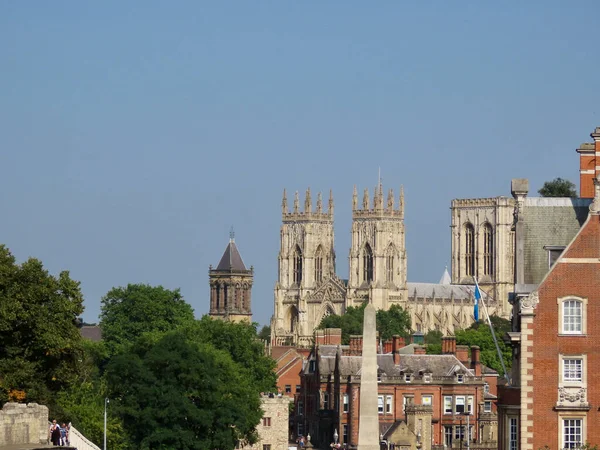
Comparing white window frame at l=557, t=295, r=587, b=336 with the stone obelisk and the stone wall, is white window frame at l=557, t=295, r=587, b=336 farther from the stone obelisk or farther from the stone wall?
the stone wall

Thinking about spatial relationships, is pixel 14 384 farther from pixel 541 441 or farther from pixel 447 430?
pixel 447 430

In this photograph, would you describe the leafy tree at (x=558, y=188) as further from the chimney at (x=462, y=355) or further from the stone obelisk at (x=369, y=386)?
the stone obelisk at (x=369, y=386)

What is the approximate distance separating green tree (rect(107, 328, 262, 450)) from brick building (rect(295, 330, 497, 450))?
508 inches

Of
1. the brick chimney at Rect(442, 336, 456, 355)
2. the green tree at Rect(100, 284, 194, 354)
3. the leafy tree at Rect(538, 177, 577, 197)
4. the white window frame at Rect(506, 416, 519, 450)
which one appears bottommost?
the white window frame at Rect(506, 416, 519, 450)

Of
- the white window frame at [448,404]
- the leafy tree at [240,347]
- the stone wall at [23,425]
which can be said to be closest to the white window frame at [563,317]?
the stone wall at [23,425]

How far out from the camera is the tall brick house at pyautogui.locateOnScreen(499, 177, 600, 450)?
6197 cm

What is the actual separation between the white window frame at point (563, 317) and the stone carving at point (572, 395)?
1530mm

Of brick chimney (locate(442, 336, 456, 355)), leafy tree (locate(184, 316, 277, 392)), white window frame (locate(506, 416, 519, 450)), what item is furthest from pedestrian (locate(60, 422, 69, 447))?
leafy tree (locate(184, 316, 277, 392))

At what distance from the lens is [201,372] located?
10038 cm

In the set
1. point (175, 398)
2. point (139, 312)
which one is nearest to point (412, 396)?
point (175, 398)

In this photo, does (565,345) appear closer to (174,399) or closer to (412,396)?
(174,399)

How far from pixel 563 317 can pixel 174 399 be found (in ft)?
124

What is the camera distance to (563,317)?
6231 centimetres

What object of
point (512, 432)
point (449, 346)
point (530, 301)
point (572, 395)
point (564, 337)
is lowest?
point (512, 432)
